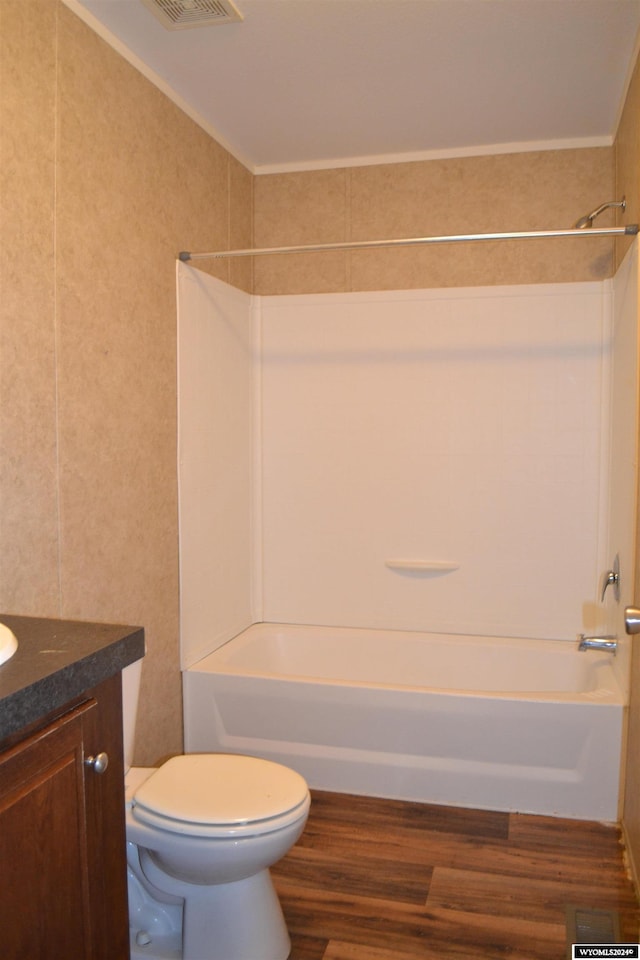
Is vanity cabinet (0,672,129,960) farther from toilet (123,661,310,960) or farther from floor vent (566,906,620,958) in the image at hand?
floor vent (566,906,620,958)

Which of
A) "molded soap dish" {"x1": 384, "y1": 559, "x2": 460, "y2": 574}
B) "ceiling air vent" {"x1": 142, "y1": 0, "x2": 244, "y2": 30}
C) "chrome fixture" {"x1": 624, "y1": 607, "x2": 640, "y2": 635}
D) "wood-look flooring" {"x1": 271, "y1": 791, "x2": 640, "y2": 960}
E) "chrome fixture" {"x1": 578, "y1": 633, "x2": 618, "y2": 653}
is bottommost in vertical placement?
"wood-look flooring" {"x1": 271, "y1": 791, "x2": 640, "y2": 960}

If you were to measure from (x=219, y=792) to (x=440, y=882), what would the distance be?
0.81m

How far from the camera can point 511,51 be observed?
8.05 feet

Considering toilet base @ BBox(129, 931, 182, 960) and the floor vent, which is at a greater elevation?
the floor vent

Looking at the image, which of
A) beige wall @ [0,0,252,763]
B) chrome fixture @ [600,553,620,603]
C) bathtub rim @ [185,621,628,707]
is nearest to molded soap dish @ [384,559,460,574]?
bathtub rim @ [185,621,628,707]

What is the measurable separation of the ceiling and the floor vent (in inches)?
101

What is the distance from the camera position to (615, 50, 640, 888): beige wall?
2336mm

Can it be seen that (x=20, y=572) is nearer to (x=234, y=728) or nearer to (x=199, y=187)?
(x=234, y=728)

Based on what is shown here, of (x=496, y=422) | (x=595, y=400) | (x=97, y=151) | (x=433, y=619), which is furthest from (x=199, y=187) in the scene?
(x=433, y=619)

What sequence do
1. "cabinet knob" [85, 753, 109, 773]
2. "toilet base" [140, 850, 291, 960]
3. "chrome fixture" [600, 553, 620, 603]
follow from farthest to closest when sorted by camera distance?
"chrome fixture" [600, 553, 620, 603] → "toilet base" [140, 850, 291, 960] → "cabinet knob" [85, 753, 109, 773]

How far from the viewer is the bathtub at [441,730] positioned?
2.66 meters

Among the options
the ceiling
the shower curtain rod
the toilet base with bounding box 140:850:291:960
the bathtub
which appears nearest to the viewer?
the toilet base with bounding box 140:850:291:960

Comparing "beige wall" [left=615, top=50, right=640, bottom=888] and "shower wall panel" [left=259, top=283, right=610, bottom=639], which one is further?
"shower wall panel" [left=259, top=283, right=610, bottom=639]

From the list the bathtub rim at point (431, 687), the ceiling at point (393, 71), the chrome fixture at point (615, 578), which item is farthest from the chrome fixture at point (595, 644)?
the ceiling at point (393, 71)
